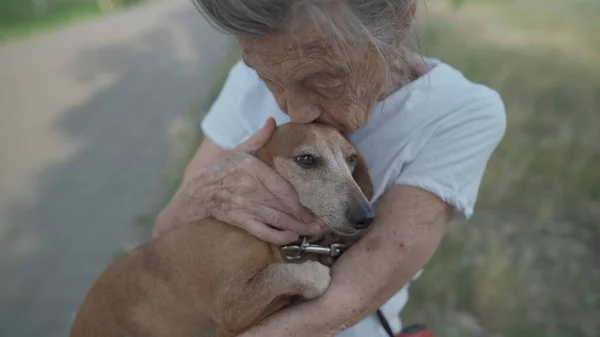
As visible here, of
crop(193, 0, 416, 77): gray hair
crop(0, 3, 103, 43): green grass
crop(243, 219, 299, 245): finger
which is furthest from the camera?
crop(0, 3, 103, 43): green grass

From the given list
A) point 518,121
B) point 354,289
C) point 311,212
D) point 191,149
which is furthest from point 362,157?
point 518,121

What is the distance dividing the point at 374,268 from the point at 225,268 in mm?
284

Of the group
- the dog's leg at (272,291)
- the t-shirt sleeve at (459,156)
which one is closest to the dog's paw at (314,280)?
the dog's leg at (272,291)

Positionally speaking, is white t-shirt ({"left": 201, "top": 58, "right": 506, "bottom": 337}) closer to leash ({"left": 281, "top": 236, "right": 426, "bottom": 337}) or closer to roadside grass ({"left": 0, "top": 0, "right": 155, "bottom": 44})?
leash ({"left": 281, "top": 236, "right": 426, "bottom": 337})

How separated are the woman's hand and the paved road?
0.79 m

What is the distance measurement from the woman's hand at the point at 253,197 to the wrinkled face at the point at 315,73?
0.14 metres

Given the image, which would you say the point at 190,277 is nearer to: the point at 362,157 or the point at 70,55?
the point at 362,157

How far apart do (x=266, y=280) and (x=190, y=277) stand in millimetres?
152

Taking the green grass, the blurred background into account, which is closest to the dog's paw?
the blurred background

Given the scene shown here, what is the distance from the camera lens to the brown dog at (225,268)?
1.13 metres

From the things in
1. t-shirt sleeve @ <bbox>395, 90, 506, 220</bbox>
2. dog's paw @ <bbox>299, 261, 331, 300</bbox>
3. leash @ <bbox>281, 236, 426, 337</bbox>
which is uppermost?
t-shirt sleeve @ <bbox>395, 90, 506, 220</bbox>

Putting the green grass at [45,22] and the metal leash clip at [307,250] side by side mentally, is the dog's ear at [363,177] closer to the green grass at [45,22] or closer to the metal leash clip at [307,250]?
the metal leash clip at [307,250]

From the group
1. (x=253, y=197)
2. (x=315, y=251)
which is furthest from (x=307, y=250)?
(x=253, y=197)

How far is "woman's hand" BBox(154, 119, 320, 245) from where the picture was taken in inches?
45.7
